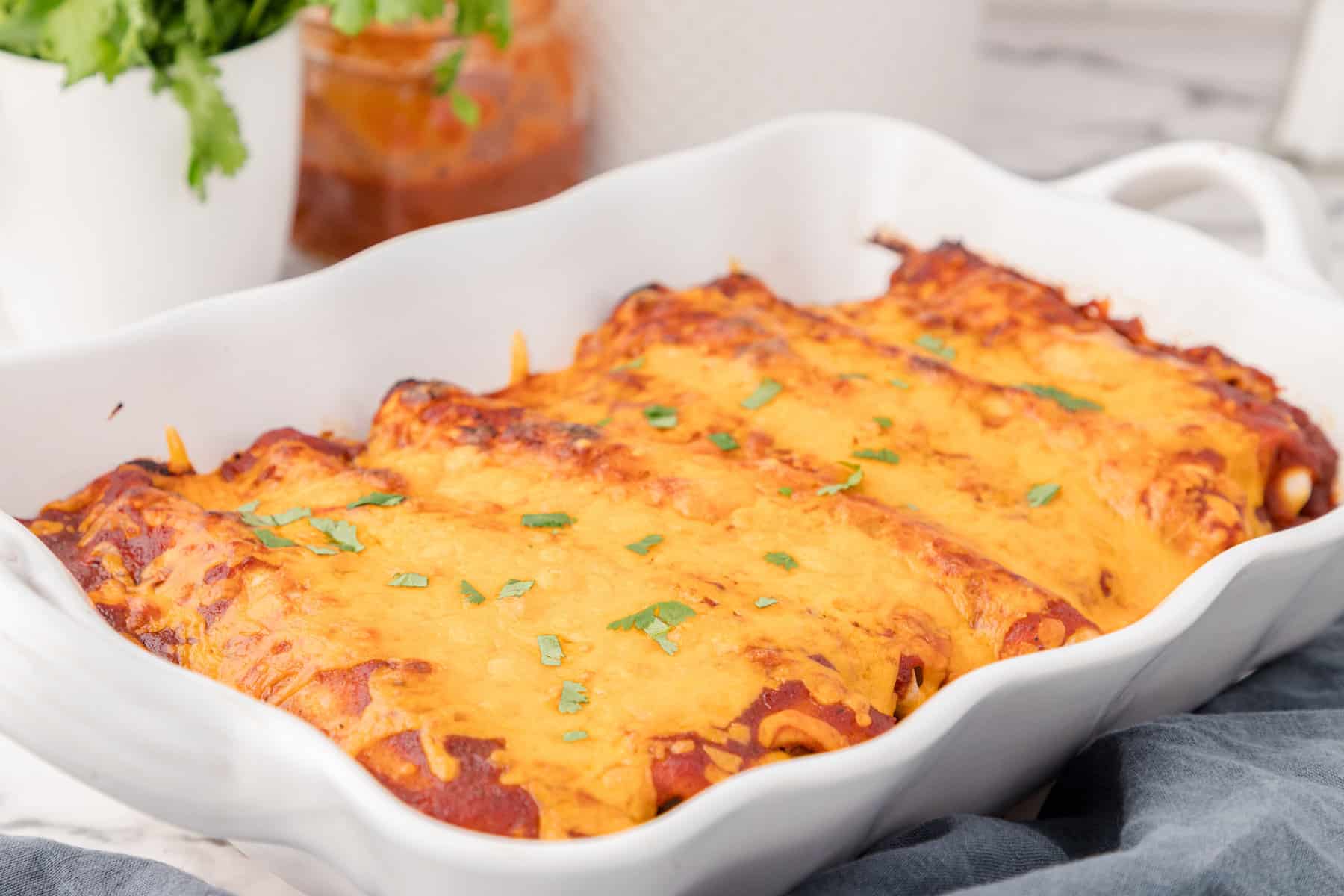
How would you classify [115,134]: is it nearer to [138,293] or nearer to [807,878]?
[138,293]

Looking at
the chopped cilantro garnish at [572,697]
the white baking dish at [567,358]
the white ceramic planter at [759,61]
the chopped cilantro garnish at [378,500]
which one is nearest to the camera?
the white baking dish at [567,358]

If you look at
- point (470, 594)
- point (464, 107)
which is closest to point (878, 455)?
point (470, 594)

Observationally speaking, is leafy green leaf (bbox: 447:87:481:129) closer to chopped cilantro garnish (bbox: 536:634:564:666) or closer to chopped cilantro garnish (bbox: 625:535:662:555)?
chopped cilantro garnish (bbox: 625:535:662:555)

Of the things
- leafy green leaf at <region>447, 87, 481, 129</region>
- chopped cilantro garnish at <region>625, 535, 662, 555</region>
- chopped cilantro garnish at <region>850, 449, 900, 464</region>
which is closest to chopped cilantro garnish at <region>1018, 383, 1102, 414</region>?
chopped cilantro garnish at <region>850, 449, 900, 464</region>

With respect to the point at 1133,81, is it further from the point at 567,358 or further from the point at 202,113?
the point at 202,113

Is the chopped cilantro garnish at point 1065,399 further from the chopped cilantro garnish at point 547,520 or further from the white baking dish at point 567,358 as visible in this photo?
the chopped cilantro garnish at point 547,520

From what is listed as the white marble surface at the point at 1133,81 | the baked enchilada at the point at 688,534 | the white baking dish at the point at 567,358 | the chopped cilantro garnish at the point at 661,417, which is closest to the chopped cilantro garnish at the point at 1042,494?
the baked enchilada at the point at 688,534

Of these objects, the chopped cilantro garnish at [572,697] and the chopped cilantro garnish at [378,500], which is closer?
the chopped cilantro garnish at [572,697]
